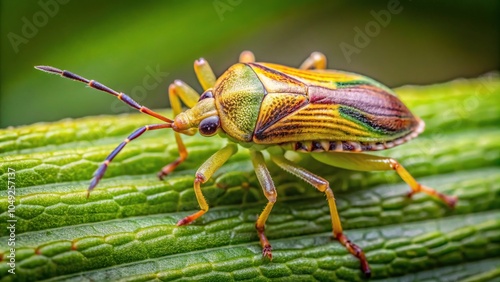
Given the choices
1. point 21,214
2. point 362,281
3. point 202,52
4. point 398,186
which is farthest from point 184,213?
point 202,52

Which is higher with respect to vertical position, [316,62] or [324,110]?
[316,62]

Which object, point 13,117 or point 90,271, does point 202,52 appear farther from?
point 90,271

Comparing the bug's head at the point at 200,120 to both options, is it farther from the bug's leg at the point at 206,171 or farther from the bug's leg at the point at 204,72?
the bug's leg at the point at 204,72
